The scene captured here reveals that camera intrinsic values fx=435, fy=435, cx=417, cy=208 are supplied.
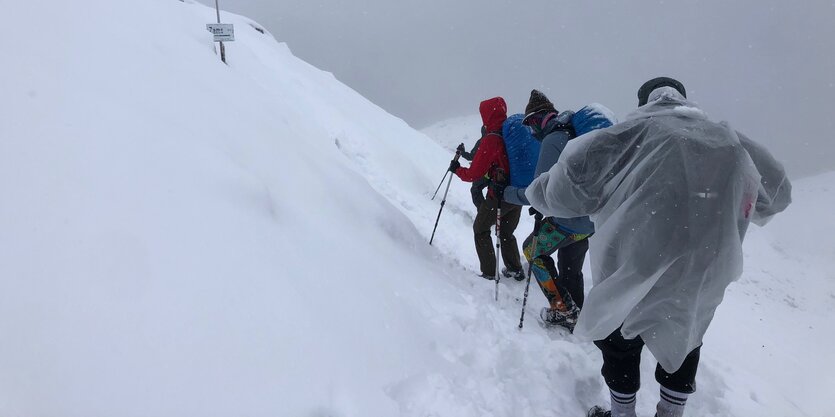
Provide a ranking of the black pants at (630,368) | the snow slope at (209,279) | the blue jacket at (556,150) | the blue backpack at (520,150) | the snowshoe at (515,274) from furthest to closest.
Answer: the snowshoe at (515,274) → the blue backpack at (520,150) → the blue jacket at (556,150) → the black pants at (630,368) → the snow slope at (209,279)

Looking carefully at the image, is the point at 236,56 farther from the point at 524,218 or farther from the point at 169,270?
the point at 169,270

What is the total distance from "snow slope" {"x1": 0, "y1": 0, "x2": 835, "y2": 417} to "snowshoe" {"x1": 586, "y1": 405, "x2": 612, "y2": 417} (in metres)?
0.11

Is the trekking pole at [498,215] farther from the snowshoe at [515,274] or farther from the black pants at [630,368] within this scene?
the black pants at [630,368]

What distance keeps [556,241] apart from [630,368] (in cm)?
145

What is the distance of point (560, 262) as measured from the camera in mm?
4098

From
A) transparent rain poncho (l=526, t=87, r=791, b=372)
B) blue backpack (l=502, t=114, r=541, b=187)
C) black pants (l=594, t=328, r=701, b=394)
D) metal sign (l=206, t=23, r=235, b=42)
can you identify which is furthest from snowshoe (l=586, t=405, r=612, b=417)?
metal sign (l=206, t=23, r=235, b=42)

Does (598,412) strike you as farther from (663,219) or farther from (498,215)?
(498,215)

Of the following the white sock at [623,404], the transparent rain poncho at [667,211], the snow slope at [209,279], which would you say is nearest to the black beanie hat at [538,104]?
the transparent rain poncho at [667,211]

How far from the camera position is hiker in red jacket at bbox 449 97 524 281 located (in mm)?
4684

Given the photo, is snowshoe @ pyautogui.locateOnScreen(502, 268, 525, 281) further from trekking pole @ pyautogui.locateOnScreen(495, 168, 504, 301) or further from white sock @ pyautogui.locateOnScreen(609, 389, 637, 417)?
white sock @ pyautogui.locateOnScreen(609, 389, 637, 417)

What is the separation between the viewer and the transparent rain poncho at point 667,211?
2.15 meters

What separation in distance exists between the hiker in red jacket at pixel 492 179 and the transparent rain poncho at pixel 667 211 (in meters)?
2.11

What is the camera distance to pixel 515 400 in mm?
3131

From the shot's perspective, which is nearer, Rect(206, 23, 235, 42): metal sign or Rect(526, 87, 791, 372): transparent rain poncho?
Rect(526, 87, 791, 372): transparent rain poncho
